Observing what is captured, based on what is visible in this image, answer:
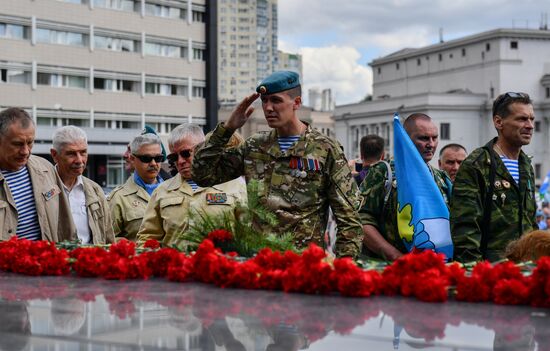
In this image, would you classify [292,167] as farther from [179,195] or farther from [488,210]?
[179,195]

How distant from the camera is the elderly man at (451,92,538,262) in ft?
17.6

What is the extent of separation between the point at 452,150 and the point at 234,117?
4.76 metres

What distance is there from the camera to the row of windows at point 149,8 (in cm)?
6356

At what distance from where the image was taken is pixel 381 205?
19.5 feet

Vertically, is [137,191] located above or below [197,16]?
below

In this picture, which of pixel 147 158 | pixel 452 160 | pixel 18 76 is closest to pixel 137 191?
pixel 147 158

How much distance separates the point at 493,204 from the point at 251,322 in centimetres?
298

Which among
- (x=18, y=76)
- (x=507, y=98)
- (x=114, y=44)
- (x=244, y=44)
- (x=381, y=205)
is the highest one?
(x=244, y=44)

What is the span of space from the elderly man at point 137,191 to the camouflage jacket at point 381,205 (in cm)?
208

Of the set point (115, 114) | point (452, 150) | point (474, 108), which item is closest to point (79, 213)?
point (452, 150)

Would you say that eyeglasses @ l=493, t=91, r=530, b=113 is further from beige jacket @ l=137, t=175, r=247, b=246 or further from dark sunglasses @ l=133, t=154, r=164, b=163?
dark sunglasses @ l=133, t=154, r=164, b=163

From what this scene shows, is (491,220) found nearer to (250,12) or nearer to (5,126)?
(5,126)

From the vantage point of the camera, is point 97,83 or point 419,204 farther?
point 97,83

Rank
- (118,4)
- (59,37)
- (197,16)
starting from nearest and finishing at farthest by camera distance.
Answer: (59,37), (118,4), (197,16)
